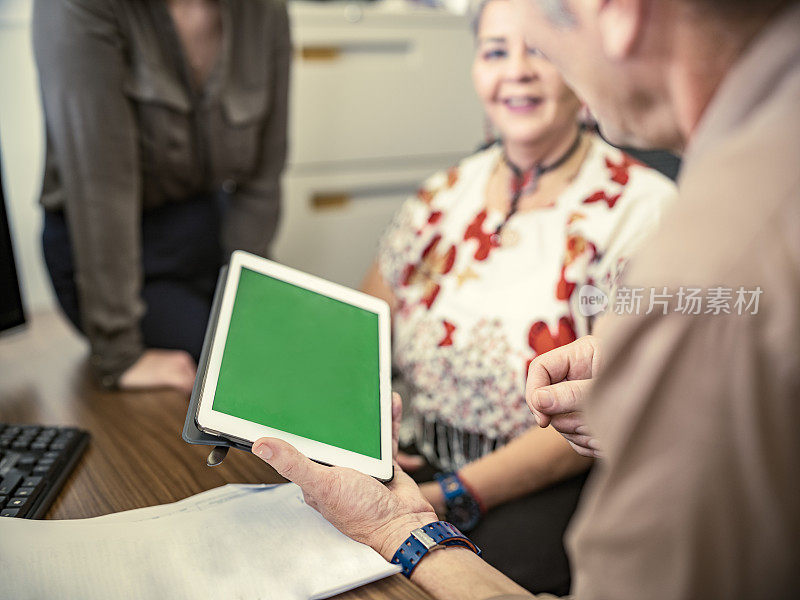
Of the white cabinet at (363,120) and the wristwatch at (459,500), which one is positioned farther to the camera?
the white cabinet at (363,120)

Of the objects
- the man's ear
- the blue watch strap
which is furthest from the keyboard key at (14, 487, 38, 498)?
the man's ear

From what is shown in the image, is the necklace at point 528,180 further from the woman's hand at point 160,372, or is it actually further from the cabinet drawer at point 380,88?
the cabinet drawer at point 380,88

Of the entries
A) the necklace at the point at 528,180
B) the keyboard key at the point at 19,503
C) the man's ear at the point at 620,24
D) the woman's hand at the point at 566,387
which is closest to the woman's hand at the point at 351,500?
the woman's hand at the point at 566,387

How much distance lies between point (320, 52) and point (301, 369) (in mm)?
1136

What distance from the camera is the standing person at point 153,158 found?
3.58 ft

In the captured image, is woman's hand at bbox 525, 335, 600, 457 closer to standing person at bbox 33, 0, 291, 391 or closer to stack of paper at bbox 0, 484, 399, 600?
stack of paper at bbox 0, 484, 399, 600

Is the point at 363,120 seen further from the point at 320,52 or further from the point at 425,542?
the point at 425,542

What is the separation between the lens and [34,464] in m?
0.74

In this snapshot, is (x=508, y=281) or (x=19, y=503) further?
(x=508, y=281)

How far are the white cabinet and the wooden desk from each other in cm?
69

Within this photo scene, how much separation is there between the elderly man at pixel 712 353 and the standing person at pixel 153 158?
2.44ft

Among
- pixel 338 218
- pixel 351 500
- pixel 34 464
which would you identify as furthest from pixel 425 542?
pixel 338 218

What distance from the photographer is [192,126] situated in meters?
1.26

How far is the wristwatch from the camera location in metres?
0.92
